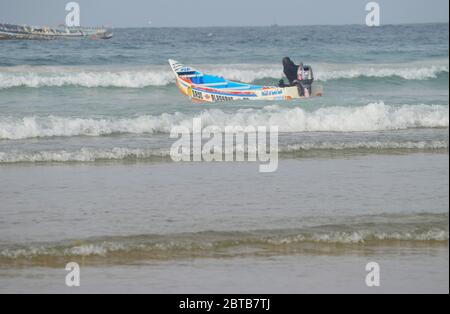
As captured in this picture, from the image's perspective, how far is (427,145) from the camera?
14.6 metres

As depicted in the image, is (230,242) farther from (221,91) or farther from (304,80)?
(304,80)

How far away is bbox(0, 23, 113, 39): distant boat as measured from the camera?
47938 mm

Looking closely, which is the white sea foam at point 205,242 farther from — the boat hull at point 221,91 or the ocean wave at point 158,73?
the ocean wave at point 158,73

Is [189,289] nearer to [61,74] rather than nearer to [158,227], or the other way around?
[158,227]

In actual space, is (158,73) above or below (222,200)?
above

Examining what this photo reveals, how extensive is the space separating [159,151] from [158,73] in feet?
44.4

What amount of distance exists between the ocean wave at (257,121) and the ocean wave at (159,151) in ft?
8.07

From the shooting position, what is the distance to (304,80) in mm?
21406

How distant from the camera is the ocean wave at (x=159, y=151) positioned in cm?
1352

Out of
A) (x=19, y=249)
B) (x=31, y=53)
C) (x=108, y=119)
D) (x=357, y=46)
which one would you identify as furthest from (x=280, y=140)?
(x=357, y=46)

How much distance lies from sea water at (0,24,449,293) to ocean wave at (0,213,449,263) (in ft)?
0.07

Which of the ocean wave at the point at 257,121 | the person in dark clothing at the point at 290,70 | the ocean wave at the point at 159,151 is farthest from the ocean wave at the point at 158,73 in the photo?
the ocean wave at the point at 159,151

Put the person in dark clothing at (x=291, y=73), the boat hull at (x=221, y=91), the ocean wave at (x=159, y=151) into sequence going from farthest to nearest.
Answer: the person in dark clothing at (x=291, y=73) < the boat hull at (x=221, y=91) < the ocean wave at (x=159, y=151)

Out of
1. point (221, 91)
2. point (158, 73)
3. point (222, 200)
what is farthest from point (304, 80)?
point (222, 200)
